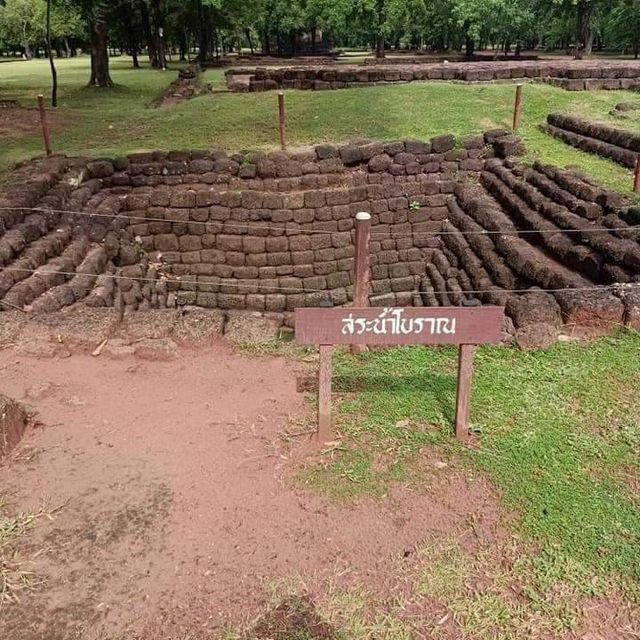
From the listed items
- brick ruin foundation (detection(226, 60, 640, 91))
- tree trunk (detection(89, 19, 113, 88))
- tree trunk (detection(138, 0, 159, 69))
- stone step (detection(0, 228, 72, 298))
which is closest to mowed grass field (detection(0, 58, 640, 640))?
stone step (detection(0, 228, 72, 298))

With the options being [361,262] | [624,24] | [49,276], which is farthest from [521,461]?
[624,24]

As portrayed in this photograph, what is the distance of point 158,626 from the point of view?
10.2 ft

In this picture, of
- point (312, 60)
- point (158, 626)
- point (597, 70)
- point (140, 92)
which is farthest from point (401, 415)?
point (312, 60)

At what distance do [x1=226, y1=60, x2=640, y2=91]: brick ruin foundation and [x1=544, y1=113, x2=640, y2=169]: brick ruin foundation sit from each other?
5299 millimetres

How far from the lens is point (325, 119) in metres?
15.2

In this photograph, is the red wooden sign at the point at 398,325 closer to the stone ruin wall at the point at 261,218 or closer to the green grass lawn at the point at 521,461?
the green grass lawn at the point at 521,461

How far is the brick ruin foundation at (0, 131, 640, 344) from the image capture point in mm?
8422

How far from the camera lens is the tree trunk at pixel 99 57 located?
23.3m

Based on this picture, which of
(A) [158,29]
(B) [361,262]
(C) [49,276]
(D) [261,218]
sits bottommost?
(D) [261,218]

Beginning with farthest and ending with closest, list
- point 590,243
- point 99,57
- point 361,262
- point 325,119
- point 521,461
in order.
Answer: point 99,57
point 325,119
point 590,243
point 361,262
point 521,461

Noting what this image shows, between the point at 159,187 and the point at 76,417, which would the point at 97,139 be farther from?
the point at 76,417

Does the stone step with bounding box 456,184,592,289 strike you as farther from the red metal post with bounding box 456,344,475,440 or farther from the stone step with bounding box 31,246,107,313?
the stone step with bounding box 31,246,107,313

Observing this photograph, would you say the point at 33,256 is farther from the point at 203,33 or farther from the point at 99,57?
the point at 203,33

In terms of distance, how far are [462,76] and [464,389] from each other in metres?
17.2
